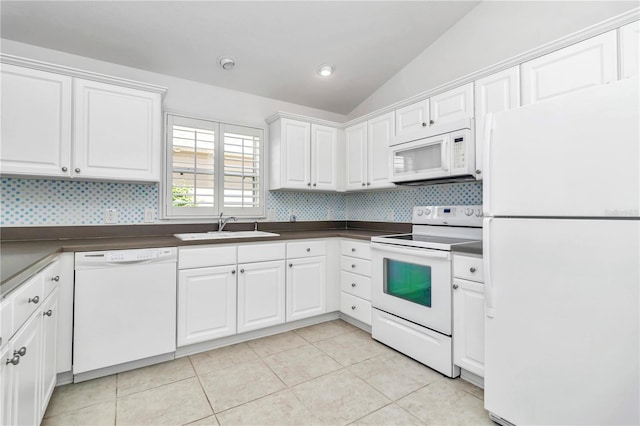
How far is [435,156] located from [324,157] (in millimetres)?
1326

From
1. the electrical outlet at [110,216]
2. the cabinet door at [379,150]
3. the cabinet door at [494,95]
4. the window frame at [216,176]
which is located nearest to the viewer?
the cabinet door at [494,95]

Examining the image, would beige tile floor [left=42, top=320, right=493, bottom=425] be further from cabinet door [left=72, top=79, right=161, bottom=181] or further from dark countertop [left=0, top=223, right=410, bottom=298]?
cabinet door [left=72, top=79, right=161, bottom=181]

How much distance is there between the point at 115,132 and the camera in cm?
230

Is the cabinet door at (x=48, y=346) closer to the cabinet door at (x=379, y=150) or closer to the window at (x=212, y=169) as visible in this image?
the window at (x=212, y=169)

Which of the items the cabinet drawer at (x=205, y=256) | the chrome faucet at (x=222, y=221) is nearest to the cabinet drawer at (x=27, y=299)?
the cabinet drawer at (x=205, y=256)

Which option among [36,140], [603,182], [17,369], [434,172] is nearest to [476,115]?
[434,172]

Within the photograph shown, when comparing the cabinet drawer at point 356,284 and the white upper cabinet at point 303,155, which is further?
the white upper cabinet at point 303,155

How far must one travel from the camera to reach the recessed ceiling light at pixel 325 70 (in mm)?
3055

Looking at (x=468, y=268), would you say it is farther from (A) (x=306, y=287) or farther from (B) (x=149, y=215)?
(B) (x=149, y=215)

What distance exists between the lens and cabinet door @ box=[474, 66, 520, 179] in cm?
207

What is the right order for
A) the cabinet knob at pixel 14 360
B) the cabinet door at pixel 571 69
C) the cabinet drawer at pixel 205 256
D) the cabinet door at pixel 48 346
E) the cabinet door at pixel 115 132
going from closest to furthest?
the cabinet knob at pixel 14 360
the cabinet door at pixel 48 346
the cabinet door at pixel 571 69
the cabinet door at pixel 115 132
the cabinet drawer at pixel 205 256

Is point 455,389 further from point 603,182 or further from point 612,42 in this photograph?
point 612,42

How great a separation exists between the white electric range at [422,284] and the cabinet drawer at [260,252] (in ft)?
2.70

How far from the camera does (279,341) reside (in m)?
2.67
